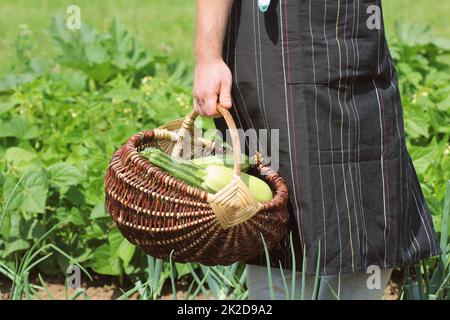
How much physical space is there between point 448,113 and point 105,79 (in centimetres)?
163

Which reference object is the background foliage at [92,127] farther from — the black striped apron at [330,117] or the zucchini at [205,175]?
the black striped apron at [330,117]

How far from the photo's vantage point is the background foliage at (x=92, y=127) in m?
2.94

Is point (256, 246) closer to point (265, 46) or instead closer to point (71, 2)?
point (265, 46)

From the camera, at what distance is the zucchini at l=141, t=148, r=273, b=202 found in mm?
1942

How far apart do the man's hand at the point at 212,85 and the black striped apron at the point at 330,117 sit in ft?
0.29

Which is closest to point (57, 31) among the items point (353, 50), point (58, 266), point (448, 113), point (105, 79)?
point (105, 79)

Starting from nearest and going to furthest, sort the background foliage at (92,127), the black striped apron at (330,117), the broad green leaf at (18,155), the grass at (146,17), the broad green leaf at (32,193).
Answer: the black striped apron at (330,117) < the broad green leaf at (32,193) < the background foliage at (92,127) < the broad green leaf at (18,155) < the grass at (146,17)

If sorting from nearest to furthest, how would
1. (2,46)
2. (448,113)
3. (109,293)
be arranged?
(109,293) → (448,113) → (2,46)

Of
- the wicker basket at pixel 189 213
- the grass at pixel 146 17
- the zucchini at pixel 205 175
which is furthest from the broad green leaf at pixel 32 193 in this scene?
the grass at pixel 146 17

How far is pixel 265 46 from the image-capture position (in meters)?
2.02

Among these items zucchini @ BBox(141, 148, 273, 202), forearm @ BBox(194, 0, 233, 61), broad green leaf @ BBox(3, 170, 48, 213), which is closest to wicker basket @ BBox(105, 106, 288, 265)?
zucchini @ BBox(141, 148, 273, 202)

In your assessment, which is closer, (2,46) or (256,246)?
(256,246)

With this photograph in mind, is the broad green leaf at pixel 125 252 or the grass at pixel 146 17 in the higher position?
the grass at pixel 146 17

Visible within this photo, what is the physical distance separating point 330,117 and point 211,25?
352 mm
